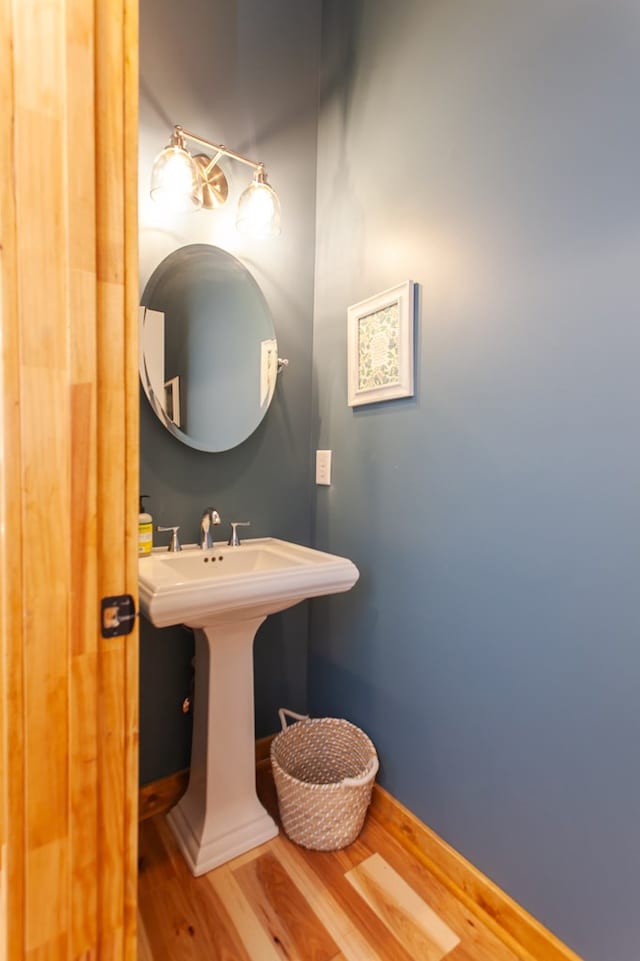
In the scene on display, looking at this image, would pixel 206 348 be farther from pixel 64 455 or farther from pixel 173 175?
pixel 64 455

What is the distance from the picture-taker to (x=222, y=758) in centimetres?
129

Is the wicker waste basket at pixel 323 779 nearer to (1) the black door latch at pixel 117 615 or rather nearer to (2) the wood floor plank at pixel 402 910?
(2) the wood floor plank at pixel 402 910

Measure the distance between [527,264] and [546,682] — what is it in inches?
38.5

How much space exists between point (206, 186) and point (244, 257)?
9.1 inches

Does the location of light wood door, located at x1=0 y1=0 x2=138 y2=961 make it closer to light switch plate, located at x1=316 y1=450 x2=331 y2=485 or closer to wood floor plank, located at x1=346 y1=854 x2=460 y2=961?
wood floor plank, located at x1=346 y1=854 x2=460 y2=961

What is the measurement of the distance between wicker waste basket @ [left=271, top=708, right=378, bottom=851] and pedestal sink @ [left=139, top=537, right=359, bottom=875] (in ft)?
0.41

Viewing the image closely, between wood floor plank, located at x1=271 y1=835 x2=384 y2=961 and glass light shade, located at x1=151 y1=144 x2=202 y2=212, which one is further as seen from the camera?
glass light shade, located at x1=151 y1=144 x2=202 y2=212

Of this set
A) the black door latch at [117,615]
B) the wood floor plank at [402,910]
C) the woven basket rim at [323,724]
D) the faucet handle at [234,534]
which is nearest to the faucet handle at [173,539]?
the faucet handle at [234,534]

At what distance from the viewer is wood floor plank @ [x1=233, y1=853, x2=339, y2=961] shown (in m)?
1.01

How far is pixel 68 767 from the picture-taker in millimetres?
534

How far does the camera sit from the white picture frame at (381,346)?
1282 millimetres

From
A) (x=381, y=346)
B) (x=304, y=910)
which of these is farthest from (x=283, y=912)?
(x=381, y=346)

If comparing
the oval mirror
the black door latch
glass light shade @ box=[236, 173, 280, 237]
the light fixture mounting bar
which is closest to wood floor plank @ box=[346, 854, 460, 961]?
the black door latch

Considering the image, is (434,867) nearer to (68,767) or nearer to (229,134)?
(68,767)
